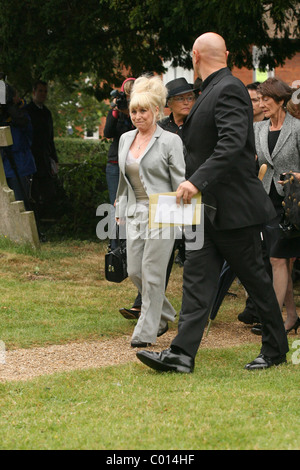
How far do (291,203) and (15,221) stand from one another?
6.10 metres

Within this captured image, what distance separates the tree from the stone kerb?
4.74ft

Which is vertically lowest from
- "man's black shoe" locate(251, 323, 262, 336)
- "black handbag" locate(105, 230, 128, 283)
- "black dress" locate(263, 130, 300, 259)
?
"man's black shoe" locate(251, 323, 262, 336)

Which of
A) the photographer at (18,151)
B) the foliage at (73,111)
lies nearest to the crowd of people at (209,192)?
the photographer at (18,151)

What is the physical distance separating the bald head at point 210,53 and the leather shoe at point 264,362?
1.98 m

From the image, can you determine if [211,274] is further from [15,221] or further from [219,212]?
[15,221]

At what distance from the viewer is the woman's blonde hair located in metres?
6.53

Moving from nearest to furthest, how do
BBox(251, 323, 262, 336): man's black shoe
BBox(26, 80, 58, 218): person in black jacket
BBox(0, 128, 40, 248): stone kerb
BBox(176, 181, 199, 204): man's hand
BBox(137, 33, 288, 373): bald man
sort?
1. BBox(176, 181, 199, 204): man's hand
2. BBox(137, 33, 288, 373): bald man
3. BBox(251, 323, 262, 336): man's black shoe
4. BBox(0, 128, 40, 248): stone kerb
5. BBox(26, 80, 58, 218): person in black jacket

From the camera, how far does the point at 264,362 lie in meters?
5.79

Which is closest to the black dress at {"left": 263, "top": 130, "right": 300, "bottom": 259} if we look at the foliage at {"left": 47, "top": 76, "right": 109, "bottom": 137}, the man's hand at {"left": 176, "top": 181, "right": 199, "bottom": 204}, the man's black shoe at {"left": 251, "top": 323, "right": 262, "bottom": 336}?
the man's black shoe at {"left": 251, "top": 323, "right": 262, "bottom": 336}

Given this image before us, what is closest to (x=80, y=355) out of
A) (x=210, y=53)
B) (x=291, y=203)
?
(x=291, y=203)

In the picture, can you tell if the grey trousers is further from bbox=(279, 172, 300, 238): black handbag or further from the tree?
the tree

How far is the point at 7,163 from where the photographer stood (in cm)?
1250

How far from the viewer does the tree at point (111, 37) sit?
11047 millimetres
